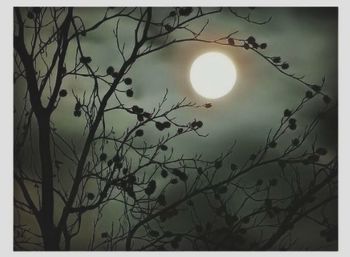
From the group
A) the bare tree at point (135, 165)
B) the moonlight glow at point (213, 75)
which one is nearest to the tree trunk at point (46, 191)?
the bare tree at point (135, 165)

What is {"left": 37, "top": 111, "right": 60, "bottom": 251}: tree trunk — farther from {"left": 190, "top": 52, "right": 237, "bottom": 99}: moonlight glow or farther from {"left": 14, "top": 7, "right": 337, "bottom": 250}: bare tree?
{"left": 190, "top": 52, "right": 237, "bottom": 99}: moonlight glow

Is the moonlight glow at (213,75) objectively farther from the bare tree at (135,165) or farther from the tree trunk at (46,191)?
the tree trunk at (46,191)

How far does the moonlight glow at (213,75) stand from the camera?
255 cm

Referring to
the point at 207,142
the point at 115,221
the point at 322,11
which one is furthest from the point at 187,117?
the point at 322,11

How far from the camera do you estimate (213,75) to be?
2.56 m

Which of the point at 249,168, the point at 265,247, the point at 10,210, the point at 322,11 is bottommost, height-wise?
the point at 265,247

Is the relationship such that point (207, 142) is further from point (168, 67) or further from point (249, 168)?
point (168, 67)

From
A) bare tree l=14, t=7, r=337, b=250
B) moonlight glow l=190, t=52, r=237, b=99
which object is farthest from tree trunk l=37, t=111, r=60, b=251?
moonlight glow l=190, t=52, r=237, b=99

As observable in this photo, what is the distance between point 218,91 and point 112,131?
0.60 metres

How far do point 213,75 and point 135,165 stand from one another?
24.8 inches

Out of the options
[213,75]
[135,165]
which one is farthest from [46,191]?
[213,75]

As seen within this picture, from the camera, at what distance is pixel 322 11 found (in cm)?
255

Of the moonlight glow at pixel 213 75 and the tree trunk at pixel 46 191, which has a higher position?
the moonlight glow at pixel 213 75

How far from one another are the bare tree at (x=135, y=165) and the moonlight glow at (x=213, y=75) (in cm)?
8
